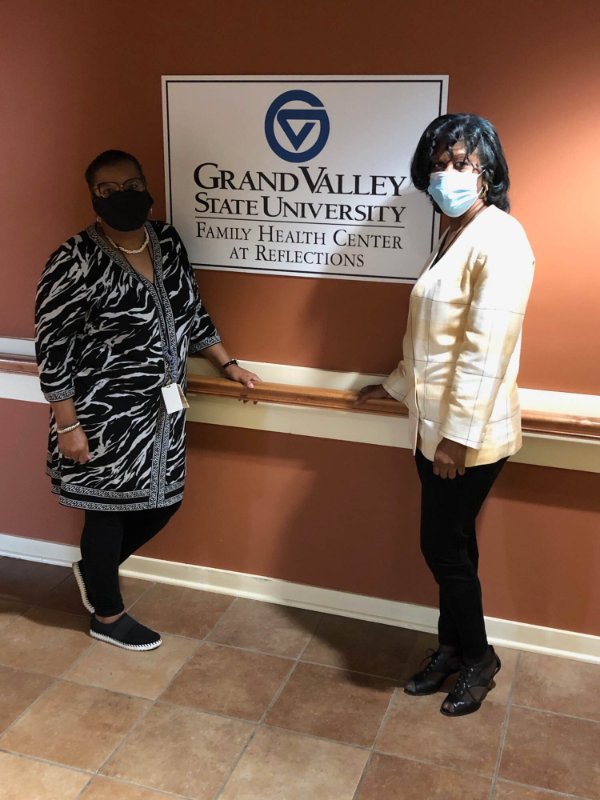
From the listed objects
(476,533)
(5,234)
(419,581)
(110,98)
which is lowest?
(419,581)

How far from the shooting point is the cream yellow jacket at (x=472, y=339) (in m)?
1.99

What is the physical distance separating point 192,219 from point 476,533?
4.48 feet

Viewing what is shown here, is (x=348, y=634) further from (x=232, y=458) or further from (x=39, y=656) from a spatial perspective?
(x=39, y=656)

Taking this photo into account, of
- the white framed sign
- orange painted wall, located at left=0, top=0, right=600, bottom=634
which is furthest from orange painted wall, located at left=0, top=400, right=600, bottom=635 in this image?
→ the white framed sign

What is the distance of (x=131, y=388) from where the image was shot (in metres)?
2.50

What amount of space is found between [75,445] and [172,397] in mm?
325

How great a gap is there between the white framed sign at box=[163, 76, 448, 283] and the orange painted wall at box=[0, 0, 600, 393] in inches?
2.0

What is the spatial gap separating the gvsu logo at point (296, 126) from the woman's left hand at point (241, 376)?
0.68 metres

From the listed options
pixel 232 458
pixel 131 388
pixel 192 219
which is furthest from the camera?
pixel 232 458

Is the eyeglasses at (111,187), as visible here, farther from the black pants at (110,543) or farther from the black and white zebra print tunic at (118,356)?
the black pants at (110,543)

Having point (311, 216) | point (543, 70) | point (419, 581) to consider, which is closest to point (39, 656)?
point (419, 581)

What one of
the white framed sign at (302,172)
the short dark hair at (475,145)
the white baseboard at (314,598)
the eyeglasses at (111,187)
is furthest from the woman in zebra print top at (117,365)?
the short dark hair at (475,145)

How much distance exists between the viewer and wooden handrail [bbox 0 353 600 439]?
2.39m

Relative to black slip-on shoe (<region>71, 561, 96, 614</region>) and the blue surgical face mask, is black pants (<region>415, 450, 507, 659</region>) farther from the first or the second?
black slip-on shoe (<region>71, 561, 96, 614</region>)
